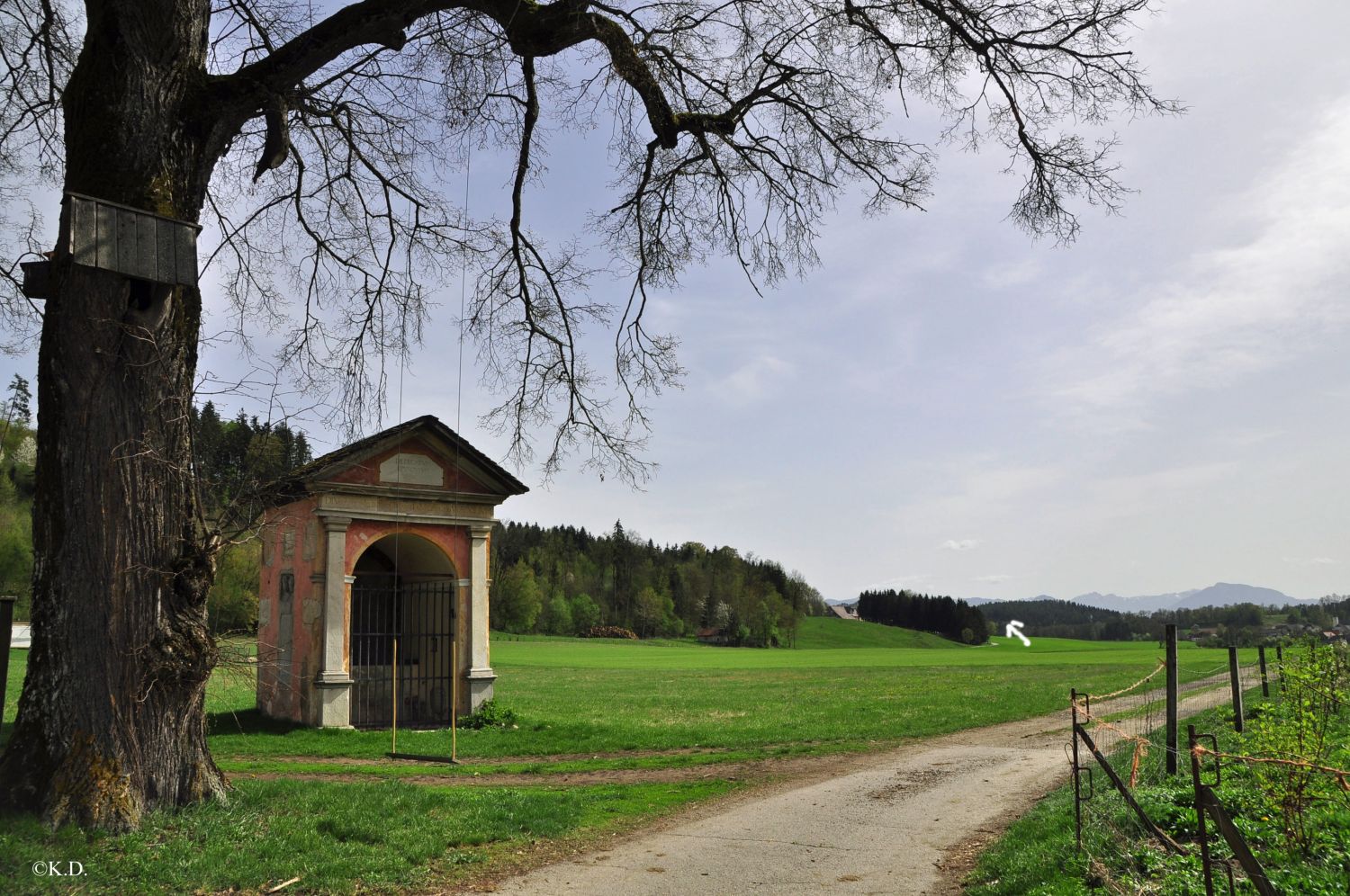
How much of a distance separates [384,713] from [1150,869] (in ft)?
53.0

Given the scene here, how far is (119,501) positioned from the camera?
23.6ft

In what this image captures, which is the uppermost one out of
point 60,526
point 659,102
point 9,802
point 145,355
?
point 659,102

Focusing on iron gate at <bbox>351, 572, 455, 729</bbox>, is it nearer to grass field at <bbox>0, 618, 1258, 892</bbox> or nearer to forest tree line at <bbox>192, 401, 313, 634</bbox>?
grass field at <bbox>0, 618, 1258, 892</bbox>

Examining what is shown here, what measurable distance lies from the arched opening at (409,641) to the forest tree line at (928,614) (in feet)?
358

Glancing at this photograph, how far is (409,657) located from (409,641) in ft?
1.24

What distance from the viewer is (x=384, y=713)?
63.2 ft

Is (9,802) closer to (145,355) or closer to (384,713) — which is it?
(145,355)

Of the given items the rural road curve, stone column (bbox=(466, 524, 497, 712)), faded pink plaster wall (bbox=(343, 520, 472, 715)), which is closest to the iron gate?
faded pink plaster wall (bbox=(343, 520, 472, 715))

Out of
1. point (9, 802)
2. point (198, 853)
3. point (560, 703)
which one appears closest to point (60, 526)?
point (9, 802)

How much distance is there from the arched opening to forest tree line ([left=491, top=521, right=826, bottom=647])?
7821 centimetres

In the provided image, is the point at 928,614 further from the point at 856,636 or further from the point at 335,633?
the point at 335,633

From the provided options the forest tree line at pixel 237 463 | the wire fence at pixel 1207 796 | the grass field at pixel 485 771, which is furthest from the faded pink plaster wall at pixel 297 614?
the wire fence at pixel 1207 796

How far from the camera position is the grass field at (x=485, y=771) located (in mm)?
6590

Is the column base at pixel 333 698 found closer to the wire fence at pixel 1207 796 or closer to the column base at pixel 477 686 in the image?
the column base at pixel 477 686
